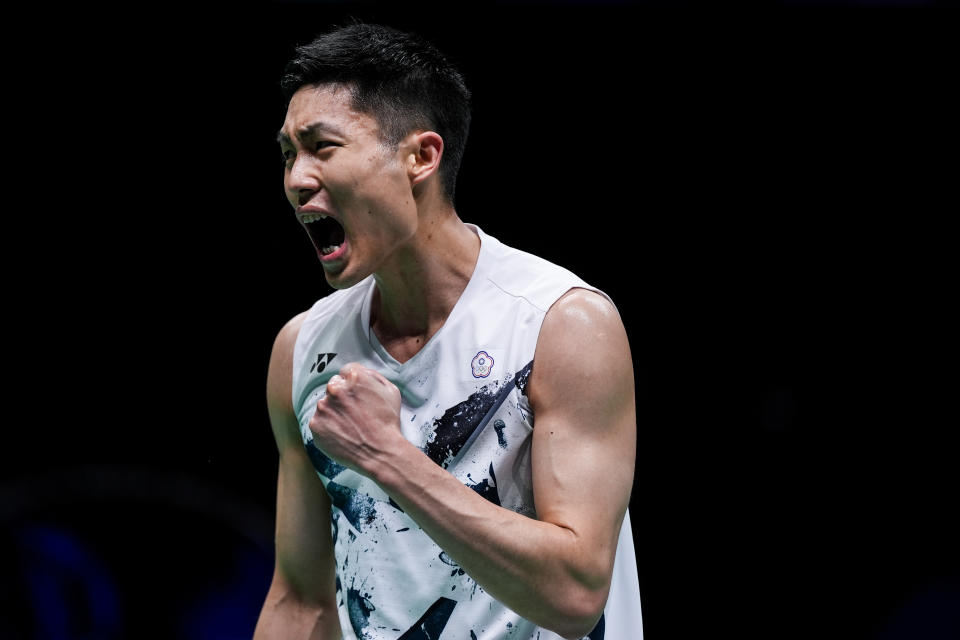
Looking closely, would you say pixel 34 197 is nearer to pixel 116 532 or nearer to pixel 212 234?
pixel 212 234

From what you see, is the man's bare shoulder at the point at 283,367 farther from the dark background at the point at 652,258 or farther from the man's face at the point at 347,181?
the dark background at the point at 652,258

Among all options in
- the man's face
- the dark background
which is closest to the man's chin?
the man's face

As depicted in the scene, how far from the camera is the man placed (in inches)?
64.1

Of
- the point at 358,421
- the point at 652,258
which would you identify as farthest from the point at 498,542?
the point at 652,258

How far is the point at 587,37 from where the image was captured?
3369mm

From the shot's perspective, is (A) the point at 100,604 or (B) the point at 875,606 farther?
(B) the point at 875,606

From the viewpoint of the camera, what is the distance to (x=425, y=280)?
6.30ft

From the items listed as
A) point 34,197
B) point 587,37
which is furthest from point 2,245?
point 587,37

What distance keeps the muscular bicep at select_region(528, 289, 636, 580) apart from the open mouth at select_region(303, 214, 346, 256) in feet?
1.26

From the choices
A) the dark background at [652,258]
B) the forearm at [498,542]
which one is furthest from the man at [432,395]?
the dark background at [652,258]

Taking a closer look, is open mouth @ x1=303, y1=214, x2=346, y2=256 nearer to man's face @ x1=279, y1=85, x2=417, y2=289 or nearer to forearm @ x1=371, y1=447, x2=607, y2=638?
man's face @ x1=279, y1=85, x2=417, y2=289

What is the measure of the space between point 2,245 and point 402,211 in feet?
6.69

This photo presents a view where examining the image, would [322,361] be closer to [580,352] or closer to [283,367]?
[283,367]

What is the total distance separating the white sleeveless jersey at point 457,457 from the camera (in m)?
1.80
